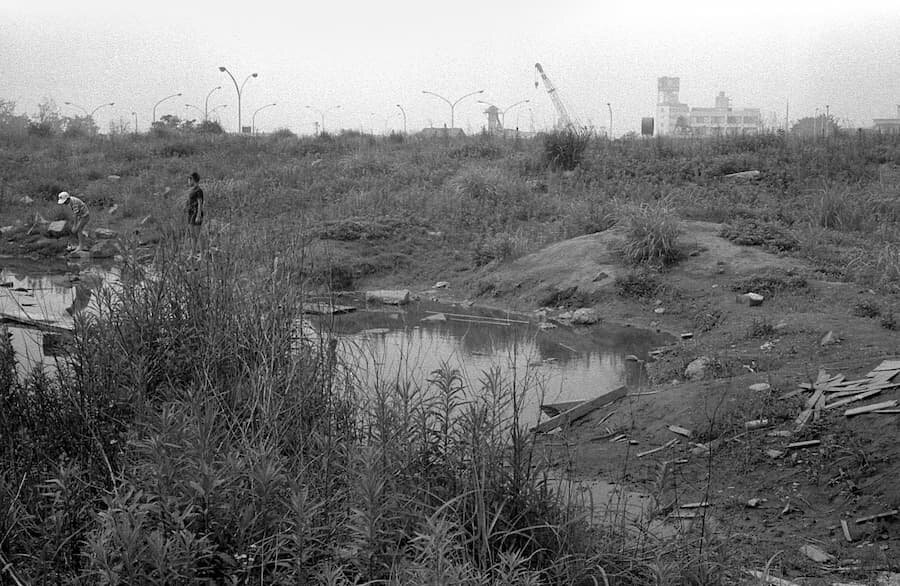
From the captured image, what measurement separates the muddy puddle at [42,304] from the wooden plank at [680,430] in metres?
3.68

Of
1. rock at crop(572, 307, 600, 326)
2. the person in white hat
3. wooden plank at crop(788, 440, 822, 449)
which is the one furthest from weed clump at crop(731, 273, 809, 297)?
the person in white hat

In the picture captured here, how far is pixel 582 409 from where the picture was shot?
21.2 ft

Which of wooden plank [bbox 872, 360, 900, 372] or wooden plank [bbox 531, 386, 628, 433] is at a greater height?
wooden plank [bbox 872, 360, 900, 372]

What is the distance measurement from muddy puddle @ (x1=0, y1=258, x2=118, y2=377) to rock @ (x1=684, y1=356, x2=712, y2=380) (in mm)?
4534

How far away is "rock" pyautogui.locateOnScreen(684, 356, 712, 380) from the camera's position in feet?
23.8

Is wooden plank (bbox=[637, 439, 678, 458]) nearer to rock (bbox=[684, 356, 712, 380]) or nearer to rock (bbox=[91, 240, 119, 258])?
rock (bbox=[684, 356, 712, 380])

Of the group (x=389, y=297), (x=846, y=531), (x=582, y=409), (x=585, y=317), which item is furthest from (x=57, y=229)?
(x=846, y=531)

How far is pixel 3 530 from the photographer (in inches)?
133

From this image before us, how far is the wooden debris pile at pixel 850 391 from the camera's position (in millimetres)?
5307

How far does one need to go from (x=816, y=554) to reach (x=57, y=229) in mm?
17269

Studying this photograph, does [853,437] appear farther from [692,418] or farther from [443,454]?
[443,454]

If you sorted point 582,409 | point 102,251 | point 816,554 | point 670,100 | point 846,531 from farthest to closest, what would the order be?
1. point 670,100
2. point 102,251
3. point 582,409
4. point 846,531
5. point 816,554

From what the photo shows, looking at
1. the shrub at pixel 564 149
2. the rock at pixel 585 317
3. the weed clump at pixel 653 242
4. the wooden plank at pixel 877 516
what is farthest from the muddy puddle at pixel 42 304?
the shrub at pixel 564 149

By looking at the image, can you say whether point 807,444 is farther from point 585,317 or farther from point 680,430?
point 585,317
